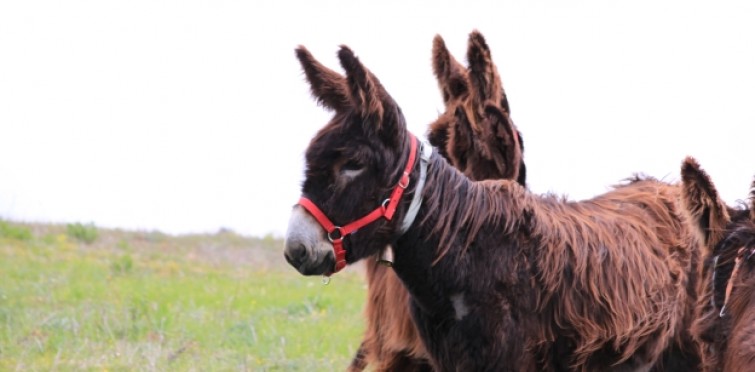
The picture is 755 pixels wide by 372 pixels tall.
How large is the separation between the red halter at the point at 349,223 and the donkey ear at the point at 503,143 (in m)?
1.23

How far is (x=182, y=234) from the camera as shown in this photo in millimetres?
18359

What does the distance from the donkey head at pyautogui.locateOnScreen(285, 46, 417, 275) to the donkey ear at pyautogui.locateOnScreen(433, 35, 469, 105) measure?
Answer: 60.3 inches

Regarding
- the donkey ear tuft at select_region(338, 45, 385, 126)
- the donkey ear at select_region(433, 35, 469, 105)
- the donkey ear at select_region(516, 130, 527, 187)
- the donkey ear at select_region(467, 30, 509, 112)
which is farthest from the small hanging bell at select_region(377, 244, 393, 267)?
the donkey ear at select_region(433, 35, 469, 105)

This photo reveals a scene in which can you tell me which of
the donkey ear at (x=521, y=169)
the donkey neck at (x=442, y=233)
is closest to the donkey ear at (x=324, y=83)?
the donkey neck at (x=442, y=233)

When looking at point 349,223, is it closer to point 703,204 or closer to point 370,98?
point 370,98

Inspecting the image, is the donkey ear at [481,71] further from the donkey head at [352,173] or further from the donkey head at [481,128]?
the donkey head at [352,173]

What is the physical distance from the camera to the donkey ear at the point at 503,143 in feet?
19.4

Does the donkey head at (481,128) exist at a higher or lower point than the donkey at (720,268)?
higher

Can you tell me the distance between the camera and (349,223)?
15.3 feet

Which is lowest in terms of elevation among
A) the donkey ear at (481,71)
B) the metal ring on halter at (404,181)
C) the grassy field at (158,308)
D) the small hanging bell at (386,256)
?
the grassy field at (158,308)

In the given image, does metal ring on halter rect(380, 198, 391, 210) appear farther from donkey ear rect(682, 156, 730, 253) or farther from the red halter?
donkey ear rect(682, 156, 730, 253)

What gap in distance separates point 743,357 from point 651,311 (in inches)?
67.8

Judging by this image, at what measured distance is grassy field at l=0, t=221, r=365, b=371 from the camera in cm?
835

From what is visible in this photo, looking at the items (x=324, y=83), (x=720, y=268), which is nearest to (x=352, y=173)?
(x=324, y=83)
